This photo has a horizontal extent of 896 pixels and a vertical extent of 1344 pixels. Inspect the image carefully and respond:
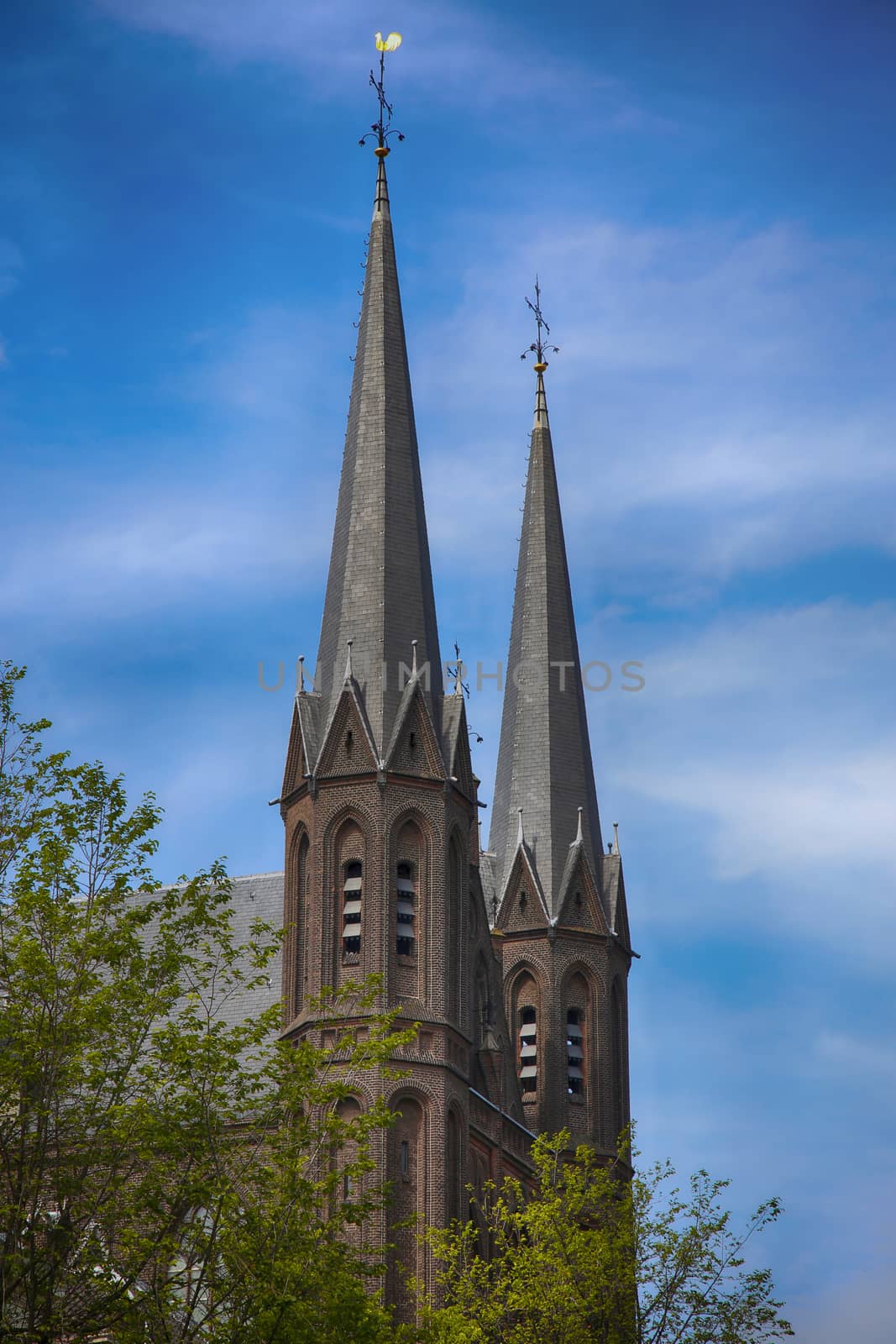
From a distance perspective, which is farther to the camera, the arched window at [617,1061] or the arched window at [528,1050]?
the arched window at [617,1061]

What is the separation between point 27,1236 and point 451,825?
30.6 m

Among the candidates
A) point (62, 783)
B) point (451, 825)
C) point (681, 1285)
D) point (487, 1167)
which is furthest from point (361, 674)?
point (62, 783)

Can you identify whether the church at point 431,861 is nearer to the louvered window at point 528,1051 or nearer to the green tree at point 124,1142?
the louvered window at point 528,1051

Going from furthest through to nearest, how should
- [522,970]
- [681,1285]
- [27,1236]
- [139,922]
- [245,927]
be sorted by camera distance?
[522,970]
[245,927]
[681,1285]
[139,922]
[27,1236]

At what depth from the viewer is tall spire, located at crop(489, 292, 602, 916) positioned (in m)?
82.5

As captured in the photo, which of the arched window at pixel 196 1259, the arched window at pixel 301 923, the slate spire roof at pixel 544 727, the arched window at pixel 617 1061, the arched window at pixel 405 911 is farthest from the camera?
the slate spire roof at pixel 544 727

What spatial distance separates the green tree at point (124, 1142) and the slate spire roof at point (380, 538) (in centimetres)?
2367

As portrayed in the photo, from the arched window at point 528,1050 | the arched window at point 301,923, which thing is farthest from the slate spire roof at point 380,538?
the arched window at point 528,1050

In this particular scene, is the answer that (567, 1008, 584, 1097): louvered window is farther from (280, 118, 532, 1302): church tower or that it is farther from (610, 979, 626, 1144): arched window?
(280, 118, 532, 1302): church tower

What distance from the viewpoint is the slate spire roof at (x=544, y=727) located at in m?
82.4

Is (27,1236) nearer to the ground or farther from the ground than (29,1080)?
nearer to the ground

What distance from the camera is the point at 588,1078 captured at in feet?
264

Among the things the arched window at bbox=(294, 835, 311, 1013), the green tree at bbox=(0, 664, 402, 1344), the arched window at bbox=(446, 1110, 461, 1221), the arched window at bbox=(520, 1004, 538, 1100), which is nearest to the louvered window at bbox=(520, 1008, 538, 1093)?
the arched window at bbox=(520, 1004, 538, 1100)

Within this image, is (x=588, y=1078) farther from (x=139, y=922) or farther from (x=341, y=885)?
(x=139, y=922)
